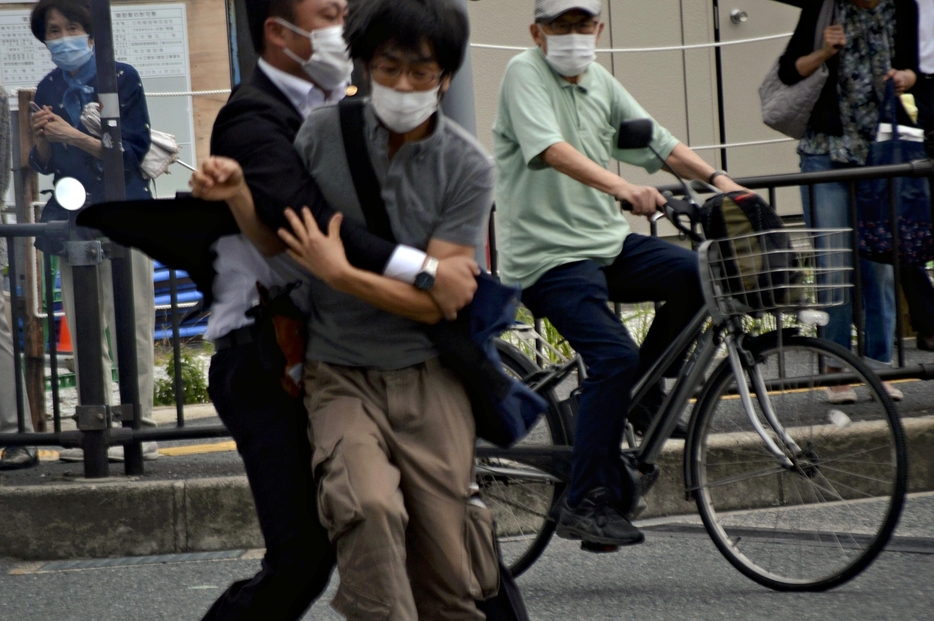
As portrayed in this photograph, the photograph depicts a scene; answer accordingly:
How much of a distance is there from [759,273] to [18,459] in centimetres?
366

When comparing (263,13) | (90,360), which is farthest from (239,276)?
(90,360)

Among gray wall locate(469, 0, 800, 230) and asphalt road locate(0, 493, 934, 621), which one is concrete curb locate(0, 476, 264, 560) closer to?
asphalt road locate(0, 493, 934, 621)

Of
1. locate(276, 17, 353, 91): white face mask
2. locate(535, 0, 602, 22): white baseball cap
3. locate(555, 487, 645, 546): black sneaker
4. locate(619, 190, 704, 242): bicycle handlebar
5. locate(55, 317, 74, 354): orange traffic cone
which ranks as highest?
locate(535, 0, 602, 22): white baseball cap

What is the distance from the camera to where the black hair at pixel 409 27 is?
260cm

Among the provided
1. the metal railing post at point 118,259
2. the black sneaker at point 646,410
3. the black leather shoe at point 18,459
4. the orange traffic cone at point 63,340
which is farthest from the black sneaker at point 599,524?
the orange traffic cone at point 63,340

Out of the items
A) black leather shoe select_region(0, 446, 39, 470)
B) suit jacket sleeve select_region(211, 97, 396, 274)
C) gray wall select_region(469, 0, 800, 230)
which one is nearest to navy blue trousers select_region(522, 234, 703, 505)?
suit jacket sleeve select_region(211, 97, 396, 274)

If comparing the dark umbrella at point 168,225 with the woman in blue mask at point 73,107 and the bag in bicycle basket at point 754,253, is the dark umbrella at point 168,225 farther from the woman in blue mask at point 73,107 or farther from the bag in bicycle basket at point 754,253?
the woman in blue mask at point 73,107

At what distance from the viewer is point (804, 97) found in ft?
19.6

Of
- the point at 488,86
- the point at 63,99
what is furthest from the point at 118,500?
the point at 488,86

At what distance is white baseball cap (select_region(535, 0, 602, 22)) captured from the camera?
4.18 metres

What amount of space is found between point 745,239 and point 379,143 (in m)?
1.54

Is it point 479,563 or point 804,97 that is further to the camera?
point 804,97

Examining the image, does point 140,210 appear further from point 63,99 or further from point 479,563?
point 63,99

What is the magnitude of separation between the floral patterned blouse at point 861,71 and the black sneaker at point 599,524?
2676mm
